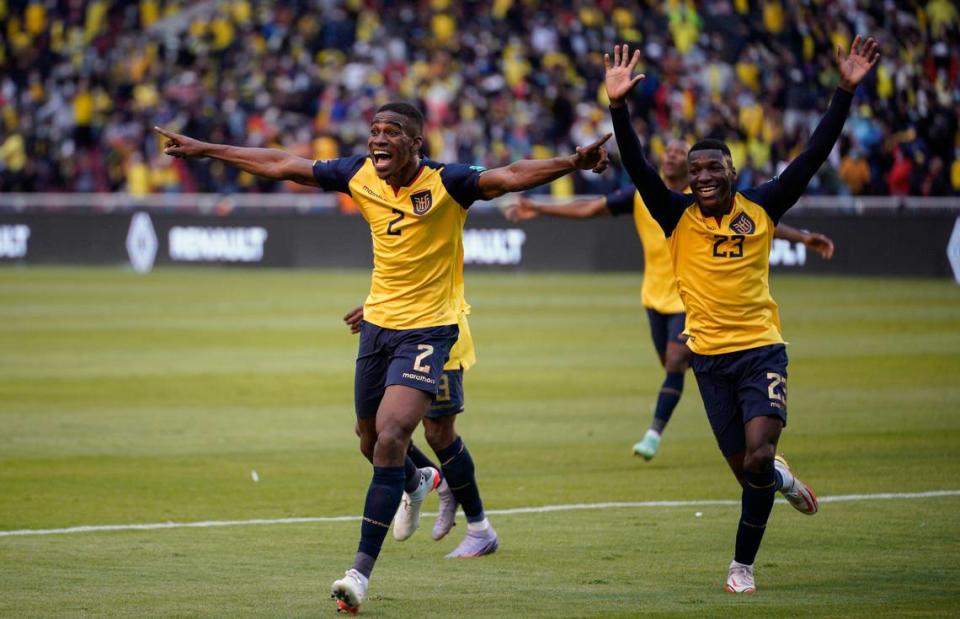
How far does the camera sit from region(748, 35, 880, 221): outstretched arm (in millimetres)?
7547

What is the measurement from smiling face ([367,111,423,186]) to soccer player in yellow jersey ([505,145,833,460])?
409 cm

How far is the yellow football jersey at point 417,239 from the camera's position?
298 inches

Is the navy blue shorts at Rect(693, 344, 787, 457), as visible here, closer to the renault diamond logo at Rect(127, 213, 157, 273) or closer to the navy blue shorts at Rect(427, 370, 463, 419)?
the navy blue shorts at Rect(427, 370, 463, 419)

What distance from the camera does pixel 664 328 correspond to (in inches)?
490

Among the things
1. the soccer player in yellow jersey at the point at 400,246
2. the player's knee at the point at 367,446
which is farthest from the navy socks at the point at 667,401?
the soccer player in yellow jersey at the point at 400,246

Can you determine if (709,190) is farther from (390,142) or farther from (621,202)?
(621,202)

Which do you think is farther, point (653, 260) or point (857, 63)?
point (653, 260)

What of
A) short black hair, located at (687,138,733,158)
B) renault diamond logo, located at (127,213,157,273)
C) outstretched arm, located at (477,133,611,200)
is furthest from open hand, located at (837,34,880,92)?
renault diamond logo, located at (127,213,157,273)

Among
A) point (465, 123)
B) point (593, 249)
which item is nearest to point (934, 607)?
point (593, 249)

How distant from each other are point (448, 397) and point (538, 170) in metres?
1.49

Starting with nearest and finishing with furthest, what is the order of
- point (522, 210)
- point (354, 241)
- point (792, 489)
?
point (792, 489) → point (522, 210) → point (354, 241)

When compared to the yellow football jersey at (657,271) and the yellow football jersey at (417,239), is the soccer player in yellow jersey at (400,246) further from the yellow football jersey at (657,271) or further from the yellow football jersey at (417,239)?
the yellow football jersey at (657,271)

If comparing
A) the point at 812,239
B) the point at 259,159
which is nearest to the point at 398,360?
the point at 259,159

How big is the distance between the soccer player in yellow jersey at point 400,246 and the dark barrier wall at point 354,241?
20577mm
